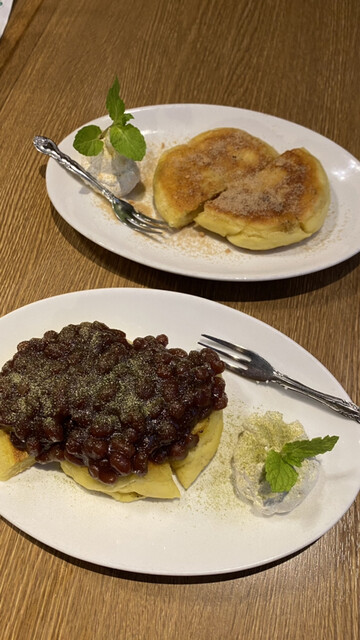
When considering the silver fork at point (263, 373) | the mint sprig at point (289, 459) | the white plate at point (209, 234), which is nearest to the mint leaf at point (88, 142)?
the white plate at point (209, 234)

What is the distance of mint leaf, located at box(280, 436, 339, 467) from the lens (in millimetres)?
1249

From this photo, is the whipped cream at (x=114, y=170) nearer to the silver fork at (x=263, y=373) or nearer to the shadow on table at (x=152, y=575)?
the silver fork at (x=263, y=373)

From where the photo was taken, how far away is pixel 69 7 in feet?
8.69

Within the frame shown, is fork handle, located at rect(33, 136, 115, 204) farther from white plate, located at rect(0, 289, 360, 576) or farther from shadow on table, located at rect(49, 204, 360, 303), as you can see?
white plate, located at rect(0, 289, 360, 576)

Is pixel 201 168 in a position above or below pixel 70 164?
above

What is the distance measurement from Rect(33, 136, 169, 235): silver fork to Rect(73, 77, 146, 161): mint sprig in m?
0.06

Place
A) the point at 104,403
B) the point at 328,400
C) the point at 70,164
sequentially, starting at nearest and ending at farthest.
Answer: the point at 104,403 < the point at 328,400 < the point at 70,164

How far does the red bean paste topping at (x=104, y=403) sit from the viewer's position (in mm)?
1197

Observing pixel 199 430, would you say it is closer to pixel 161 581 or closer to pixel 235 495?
pixel 235 495

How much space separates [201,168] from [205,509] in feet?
3.80

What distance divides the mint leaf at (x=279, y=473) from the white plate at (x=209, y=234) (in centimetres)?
63

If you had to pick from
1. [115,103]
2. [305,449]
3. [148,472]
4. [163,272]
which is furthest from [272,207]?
[148,472]

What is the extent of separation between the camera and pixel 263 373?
1.47 metres

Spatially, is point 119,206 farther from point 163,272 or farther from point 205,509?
point 205,509
